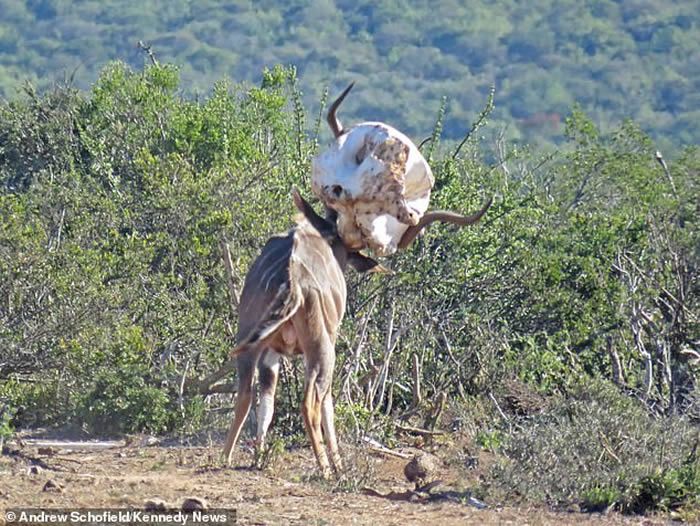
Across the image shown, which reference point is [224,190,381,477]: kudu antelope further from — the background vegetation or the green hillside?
the green hillside

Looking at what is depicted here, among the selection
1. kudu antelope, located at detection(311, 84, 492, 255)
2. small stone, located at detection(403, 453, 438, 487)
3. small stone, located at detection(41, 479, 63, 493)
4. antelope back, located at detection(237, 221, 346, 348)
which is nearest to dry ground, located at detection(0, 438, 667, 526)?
small stone, located at detection(41, 479, 63, 493)

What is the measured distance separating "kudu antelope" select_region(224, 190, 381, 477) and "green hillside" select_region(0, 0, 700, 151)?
13.0m

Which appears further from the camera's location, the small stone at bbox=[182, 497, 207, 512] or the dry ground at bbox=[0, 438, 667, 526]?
the dry ground at bbox=[0, 438, 667, 526]

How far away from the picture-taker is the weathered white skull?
11.3 m

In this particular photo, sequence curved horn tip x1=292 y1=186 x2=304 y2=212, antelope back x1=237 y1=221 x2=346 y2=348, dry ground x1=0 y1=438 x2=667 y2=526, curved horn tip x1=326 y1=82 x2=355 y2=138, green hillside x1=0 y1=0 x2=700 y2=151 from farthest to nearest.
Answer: green hillside x1=0 y1=0 x2=700 y2=151
curved horn tip x1=326 y1=82 x2=355 y2=138
curved horn tip x1=292 y1=186 x2=304 y2=212
antelope back x1=237 y1=221 x2=346 y2=348
dry ground x1=0 y1=438 x2=667 y2=526

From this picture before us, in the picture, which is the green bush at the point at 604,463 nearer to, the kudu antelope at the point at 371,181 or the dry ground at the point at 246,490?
the dry ground at the point at 246,490

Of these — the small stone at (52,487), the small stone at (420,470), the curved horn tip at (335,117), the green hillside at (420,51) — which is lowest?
the small stone at (420,470)

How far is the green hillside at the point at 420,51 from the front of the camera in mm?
48312

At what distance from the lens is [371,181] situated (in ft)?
37.2

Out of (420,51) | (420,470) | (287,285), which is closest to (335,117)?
(287,285)

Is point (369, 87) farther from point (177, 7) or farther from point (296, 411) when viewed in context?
point (296, 411)

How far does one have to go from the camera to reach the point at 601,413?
11.6 m

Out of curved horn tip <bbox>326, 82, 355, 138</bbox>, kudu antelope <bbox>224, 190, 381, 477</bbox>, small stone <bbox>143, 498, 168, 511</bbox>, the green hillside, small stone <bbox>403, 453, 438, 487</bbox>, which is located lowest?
small stone <bbox>403, 453, 438, 487</bbox>

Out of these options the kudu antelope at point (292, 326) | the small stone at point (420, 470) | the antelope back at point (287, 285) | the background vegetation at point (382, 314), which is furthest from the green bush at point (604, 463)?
the antelope back at point (287, 285)
